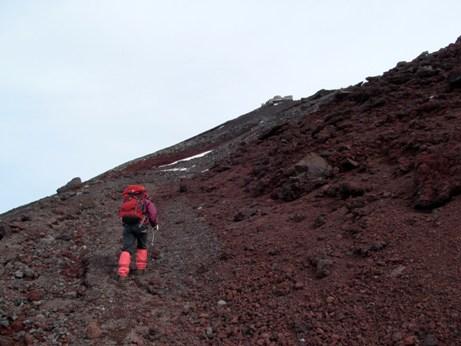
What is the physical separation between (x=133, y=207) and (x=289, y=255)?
3218mm

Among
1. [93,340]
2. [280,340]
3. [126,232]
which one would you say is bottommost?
[280,340]

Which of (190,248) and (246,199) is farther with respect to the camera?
(246,199)

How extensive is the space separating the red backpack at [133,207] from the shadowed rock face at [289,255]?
96 cm

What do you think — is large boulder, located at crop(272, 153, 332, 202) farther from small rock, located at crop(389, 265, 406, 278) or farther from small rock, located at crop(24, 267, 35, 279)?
small rock, located at crop(24, 267, 35, 279)

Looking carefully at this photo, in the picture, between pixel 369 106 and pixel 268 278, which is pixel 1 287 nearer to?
pixel 268 278

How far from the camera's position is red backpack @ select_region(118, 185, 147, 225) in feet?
34.8

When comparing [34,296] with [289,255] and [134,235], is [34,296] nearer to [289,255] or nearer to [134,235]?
[134,235]

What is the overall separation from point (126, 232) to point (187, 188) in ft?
24.3

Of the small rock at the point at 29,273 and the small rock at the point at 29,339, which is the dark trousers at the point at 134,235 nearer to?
the small rock at the point at 29,273

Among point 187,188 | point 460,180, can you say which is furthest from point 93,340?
point 187,188

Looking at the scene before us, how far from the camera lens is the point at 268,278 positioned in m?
8.97

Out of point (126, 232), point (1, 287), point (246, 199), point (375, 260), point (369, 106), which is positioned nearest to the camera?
point (375, 260)

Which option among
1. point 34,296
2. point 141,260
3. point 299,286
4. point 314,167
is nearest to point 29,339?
point 34,296

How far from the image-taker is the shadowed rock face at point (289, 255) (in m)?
7.44
